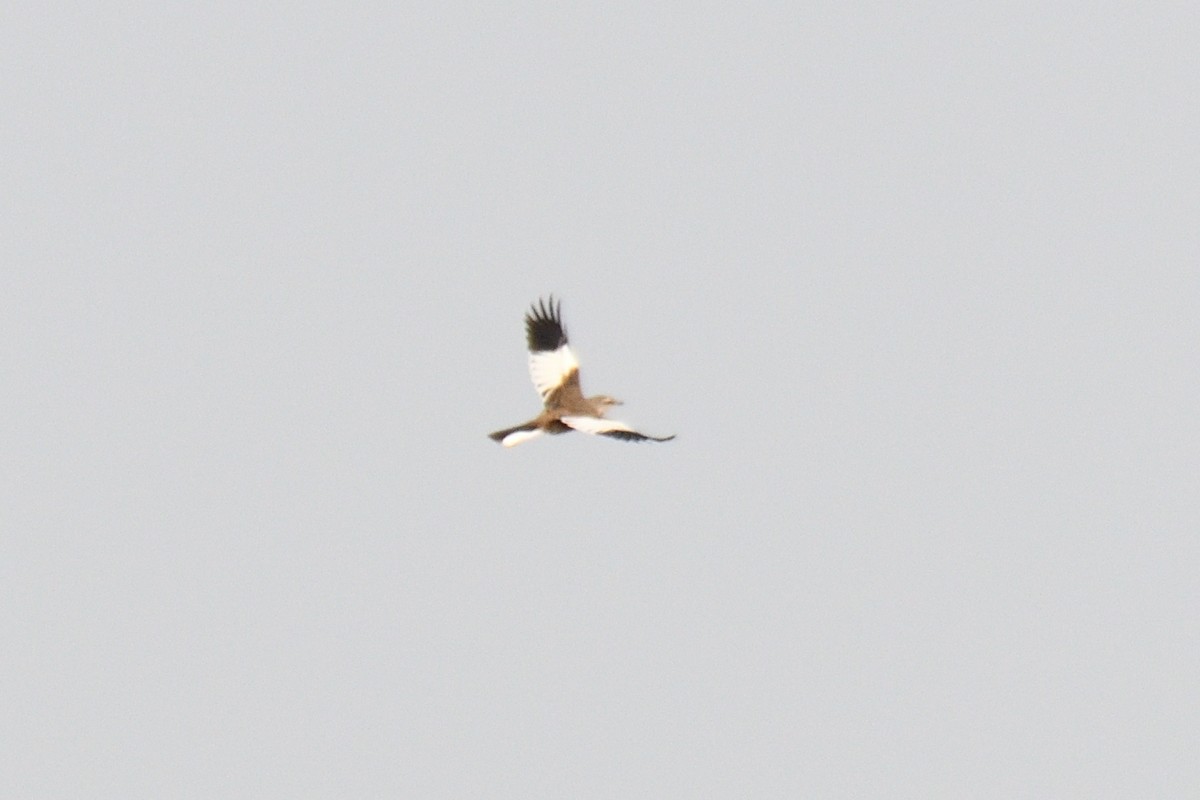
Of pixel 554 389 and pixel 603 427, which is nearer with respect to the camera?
pixel 603 427

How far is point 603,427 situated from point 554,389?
387 centimetres

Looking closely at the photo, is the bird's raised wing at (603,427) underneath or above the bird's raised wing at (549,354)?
underneath

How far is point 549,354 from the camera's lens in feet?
94.9

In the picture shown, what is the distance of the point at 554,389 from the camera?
28.4m

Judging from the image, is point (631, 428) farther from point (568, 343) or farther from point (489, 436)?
point (568, 343)

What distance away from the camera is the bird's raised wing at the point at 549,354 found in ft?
93.5

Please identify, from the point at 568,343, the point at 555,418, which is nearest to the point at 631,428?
the point at 555,418

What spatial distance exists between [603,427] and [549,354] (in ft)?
14.9

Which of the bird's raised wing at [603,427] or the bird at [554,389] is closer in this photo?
the bird's raised wing at [603,427]

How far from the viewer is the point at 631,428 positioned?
23.8 meters

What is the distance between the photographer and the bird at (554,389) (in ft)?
85.9

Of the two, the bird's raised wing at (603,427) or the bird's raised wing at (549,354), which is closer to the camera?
the bird's raised wing at (603,427)

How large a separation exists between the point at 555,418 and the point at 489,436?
1.03 meters

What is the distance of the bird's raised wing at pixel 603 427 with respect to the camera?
2328cm
